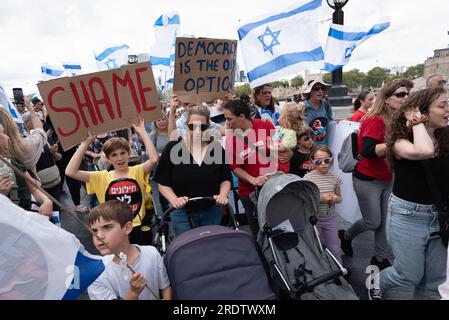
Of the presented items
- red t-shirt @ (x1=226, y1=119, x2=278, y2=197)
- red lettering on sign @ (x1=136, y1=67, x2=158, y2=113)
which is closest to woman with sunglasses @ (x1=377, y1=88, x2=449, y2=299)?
red t-shirt @ (x1=226, y1=119, x2=278, y2=197)

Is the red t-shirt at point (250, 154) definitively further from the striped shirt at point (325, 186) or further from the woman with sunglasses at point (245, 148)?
the striped shirt at point (325, 186)

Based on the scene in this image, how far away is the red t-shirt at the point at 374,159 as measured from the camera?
2.83 metres

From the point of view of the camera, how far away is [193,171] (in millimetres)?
2688

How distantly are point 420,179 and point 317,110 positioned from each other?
244 centimetres

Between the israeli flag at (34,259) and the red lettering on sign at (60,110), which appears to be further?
the red lettering on sign at (60,110)

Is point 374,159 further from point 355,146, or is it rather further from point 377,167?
point 355,146

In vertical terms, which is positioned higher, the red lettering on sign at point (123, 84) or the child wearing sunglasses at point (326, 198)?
the red lettering on sign at point (123, 84)

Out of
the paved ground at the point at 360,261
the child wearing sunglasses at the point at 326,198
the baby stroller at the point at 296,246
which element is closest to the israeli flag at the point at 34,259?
the baby stroller at the point at 296,246

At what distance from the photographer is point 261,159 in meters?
3.02

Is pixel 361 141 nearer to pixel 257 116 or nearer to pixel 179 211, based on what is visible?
pixel 257 116

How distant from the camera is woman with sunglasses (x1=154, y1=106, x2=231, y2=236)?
268 cm

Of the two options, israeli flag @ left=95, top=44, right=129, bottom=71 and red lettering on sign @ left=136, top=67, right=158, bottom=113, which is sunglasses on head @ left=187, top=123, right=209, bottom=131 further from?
israeli flag @ left=95, top=44, right=129, bottom=71
